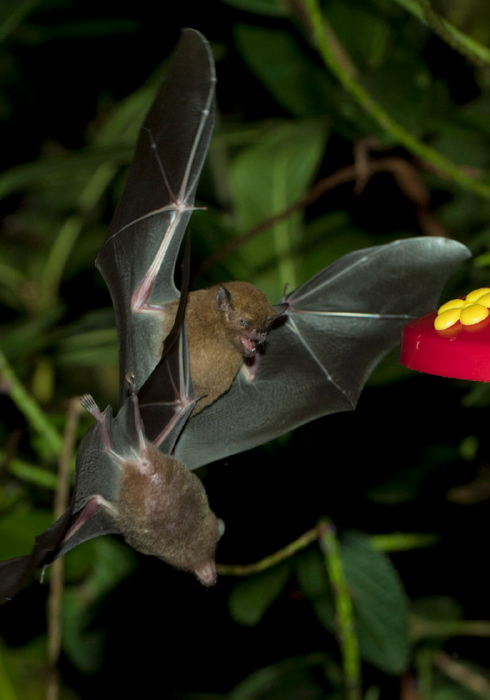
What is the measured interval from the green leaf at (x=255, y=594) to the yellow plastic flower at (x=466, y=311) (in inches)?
53.2

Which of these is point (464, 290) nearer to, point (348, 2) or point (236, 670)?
point (348, 2)

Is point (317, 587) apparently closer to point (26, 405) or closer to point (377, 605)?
point (377, 605)

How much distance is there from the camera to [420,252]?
2.20m

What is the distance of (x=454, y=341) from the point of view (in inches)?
62.5

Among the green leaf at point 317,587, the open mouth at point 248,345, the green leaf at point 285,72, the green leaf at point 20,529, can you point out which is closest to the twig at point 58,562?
the green leaf at point 20,529

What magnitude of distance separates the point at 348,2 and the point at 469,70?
111 cm

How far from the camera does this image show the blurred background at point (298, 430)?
9.26 feet

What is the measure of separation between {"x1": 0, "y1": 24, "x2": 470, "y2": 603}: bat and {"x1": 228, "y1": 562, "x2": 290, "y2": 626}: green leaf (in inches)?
33.1

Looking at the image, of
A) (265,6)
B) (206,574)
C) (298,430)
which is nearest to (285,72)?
(265,6)

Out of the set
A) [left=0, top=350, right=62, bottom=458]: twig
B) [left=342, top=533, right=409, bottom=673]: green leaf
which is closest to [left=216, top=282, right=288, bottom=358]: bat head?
[left=0, top=350, right=62, bottom=458]: twig

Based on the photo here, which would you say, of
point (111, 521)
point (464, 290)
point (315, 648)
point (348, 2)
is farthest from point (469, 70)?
point (111, 521)

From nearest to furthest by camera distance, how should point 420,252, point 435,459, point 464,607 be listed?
point 420,252
point 435,459
point 464,607

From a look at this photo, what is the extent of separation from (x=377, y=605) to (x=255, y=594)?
47 cm

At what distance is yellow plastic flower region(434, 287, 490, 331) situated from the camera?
171 cm
